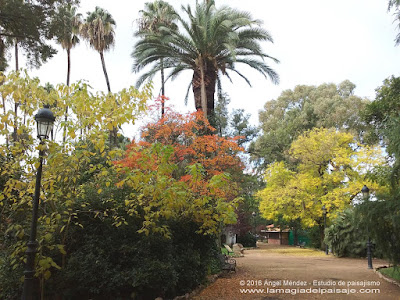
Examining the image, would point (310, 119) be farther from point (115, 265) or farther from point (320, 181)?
point (115, 265)

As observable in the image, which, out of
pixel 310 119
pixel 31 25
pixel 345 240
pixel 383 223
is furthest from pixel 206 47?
pixel 310 119

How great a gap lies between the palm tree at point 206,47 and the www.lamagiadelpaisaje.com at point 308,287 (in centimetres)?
804

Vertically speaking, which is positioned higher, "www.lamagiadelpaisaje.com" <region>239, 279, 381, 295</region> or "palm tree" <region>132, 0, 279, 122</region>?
"palm tree" <region>132, 0, 279, 122</region>

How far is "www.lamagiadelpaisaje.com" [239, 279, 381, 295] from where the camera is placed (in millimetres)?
7941

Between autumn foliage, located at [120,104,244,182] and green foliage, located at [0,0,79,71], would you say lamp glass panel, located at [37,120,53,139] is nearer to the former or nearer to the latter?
green foliage, located at [0,0,79,71]

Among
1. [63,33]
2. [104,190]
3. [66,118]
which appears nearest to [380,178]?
[104,190]

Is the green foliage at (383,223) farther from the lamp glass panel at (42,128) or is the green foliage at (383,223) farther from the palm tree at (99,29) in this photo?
the palm tree at (99,29)

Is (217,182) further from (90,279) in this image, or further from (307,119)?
(307,119)

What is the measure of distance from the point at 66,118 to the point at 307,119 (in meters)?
31.9

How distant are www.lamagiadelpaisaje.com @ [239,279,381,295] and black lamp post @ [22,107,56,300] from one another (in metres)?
4.70

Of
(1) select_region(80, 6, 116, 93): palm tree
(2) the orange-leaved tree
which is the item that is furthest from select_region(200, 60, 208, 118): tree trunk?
(1) select_region(80, 6, 116, 93): palm tree

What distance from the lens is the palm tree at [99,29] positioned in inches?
1099

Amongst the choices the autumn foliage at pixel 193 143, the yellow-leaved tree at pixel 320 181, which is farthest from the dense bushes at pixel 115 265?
the yellow-leaved tree at pixel 320 181

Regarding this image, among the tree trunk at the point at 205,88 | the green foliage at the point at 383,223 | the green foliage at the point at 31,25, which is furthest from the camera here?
the tree trunk at the point at 205,88
